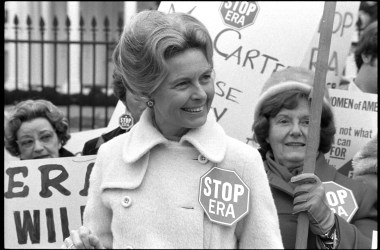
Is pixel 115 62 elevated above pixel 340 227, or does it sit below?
above

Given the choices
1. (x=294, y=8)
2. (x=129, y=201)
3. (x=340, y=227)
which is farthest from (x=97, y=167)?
(x=294, y=8)

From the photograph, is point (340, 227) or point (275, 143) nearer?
point (340, 227)

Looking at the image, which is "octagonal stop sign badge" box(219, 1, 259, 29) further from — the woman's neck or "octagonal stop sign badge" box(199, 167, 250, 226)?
"octagonal stop sign badge" box(199, 167, 250, 226)

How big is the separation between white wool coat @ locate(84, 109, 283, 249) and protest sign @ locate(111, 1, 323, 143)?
1721 millimetres

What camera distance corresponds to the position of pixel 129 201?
2.21 metres

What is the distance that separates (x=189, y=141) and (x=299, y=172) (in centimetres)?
87

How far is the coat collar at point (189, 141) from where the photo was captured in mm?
2234

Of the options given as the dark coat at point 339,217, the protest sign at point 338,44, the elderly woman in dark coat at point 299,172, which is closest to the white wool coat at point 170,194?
the elderly woman in dark coat at point 299,172

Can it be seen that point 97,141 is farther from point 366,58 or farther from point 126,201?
point 126,201

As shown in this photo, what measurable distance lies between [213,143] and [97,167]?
1.11 ft

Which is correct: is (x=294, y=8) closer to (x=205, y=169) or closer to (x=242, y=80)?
(x=242, y=80)

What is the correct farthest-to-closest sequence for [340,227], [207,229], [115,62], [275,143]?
1. [275,143]
2. [340,227]
3. [115,62]
4. [207,229]

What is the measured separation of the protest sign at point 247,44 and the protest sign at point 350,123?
43 centimetres

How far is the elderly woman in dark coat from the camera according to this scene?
99.5 inches
